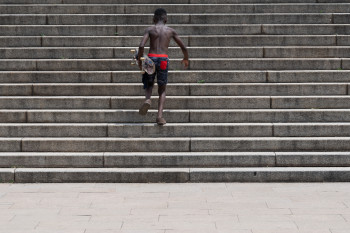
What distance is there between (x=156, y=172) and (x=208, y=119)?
57.7 inches

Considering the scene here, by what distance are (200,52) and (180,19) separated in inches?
54.5

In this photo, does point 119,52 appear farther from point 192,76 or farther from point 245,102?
point 245,102

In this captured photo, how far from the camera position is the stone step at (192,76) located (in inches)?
379

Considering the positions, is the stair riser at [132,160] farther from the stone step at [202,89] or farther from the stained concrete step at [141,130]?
the stone step at [202,89]

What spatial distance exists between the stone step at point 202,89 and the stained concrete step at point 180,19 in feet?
7.72

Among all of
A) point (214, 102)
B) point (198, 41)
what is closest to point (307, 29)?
point (198, 41)

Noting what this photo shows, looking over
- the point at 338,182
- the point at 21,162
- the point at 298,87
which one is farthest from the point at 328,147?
the point at 21,162

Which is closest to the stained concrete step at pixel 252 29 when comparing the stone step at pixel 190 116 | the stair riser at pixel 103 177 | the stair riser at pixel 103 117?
the stone step at pixel 190 116

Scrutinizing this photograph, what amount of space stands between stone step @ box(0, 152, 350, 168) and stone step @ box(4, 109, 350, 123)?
0.84 metres

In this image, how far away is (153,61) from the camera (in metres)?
8.50

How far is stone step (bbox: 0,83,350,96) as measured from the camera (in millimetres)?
9328
